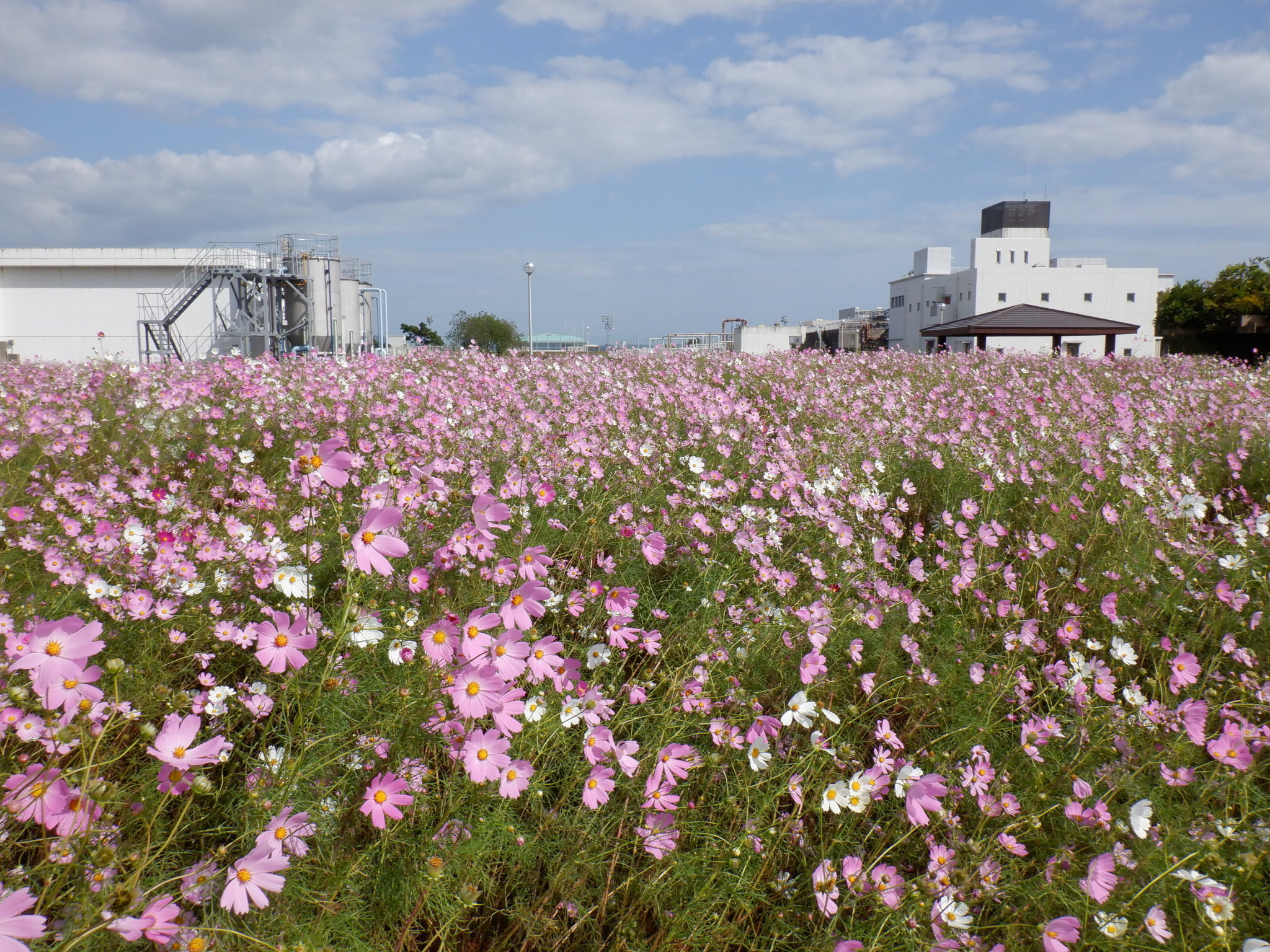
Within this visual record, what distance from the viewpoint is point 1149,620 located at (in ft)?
8.90

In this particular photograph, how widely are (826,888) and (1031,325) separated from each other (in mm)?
12851

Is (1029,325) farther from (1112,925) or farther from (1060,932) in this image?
(1060,932)

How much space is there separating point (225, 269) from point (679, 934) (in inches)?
910

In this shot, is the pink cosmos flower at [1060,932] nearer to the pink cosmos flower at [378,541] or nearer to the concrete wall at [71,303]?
the pink cosmos flower at [378,541]

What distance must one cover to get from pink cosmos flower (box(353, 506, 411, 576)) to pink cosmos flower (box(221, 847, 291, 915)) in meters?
0.41

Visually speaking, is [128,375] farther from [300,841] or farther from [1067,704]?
[1067,704]

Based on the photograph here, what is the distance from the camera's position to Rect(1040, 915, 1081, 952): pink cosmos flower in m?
1.41

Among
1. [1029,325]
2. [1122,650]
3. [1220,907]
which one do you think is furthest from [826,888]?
[1029,325]

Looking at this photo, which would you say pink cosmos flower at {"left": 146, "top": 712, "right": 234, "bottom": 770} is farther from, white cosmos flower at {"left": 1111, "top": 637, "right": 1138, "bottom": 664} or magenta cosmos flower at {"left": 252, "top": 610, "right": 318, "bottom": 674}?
white cosmos flower at {"left": 1111, "top": 637, "right": 1138, "bottom": 664}

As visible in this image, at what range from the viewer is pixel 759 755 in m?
1.80

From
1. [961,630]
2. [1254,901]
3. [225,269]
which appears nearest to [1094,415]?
[961,630]

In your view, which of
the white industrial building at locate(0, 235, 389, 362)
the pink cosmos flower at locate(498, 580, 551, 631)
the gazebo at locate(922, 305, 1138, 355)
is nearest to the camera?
the pink cosmos flower at locate(498, 580, 551, 631)

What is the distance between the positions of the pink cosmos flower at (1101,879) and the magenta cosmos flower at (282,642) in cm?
152

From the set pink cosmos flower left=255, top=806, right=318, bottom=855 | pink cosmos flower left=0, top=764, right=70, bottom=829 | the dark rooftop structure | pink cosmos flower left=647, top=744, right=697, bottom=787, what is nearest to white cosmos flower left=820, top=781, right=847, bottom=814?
pink cosmos flower left=647, top=744, right=697, bottom=787
